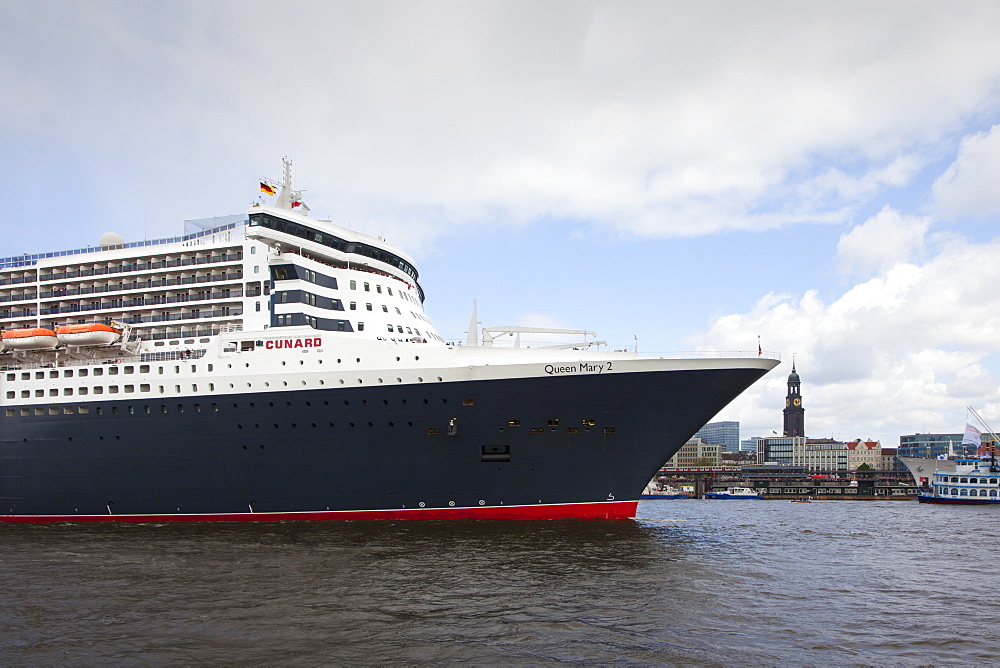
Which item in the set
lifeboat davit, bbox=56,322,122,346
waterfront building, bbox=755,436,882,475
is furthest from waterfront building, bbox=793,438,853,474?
lifeboat davit, bbox=56,322,122,346

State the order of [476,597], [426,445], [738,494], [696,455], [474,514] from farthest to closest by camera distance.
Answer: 1. [696,455]
2. [738,494]
3. [474,514]
4. [426,445]
5. [476,597]

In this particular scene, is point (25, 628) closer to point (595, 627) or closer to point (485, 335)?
point (595, 627)

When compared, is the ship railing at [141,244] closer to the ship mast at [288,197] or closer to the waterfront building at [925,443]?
the ship mast at [288,197]

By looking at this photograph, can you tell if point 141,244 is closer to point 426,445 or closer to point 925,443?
point 426,445

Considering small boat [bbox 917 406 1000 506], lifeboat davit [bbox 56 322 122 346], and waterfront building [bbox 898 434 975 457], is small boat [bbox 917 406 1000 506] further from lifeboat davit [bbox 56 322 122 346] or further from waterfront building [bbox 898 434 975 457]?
waterfront building [bbox 898 434 975 457]

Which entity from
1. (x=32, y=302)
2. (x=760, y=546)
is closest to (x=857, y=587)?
(x=760, y=546)

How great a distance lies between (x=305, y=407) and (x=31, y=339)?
12991mm

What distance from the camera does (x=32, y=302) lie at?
101 ft

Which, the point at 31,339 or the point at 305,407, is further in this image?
the point at 31,339

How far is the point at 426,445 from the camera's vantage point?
2392 cm

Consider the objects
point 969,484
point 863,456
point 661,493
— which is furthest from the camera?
point 863,456

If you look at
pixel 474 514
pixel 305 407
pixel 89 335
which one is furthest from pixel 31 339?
pixel 474 514

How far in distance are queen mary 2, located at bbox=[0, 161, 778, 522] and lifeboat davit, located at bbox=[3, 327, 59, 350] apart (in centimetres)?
8

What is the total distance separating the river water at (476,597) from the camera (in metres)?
12.3
